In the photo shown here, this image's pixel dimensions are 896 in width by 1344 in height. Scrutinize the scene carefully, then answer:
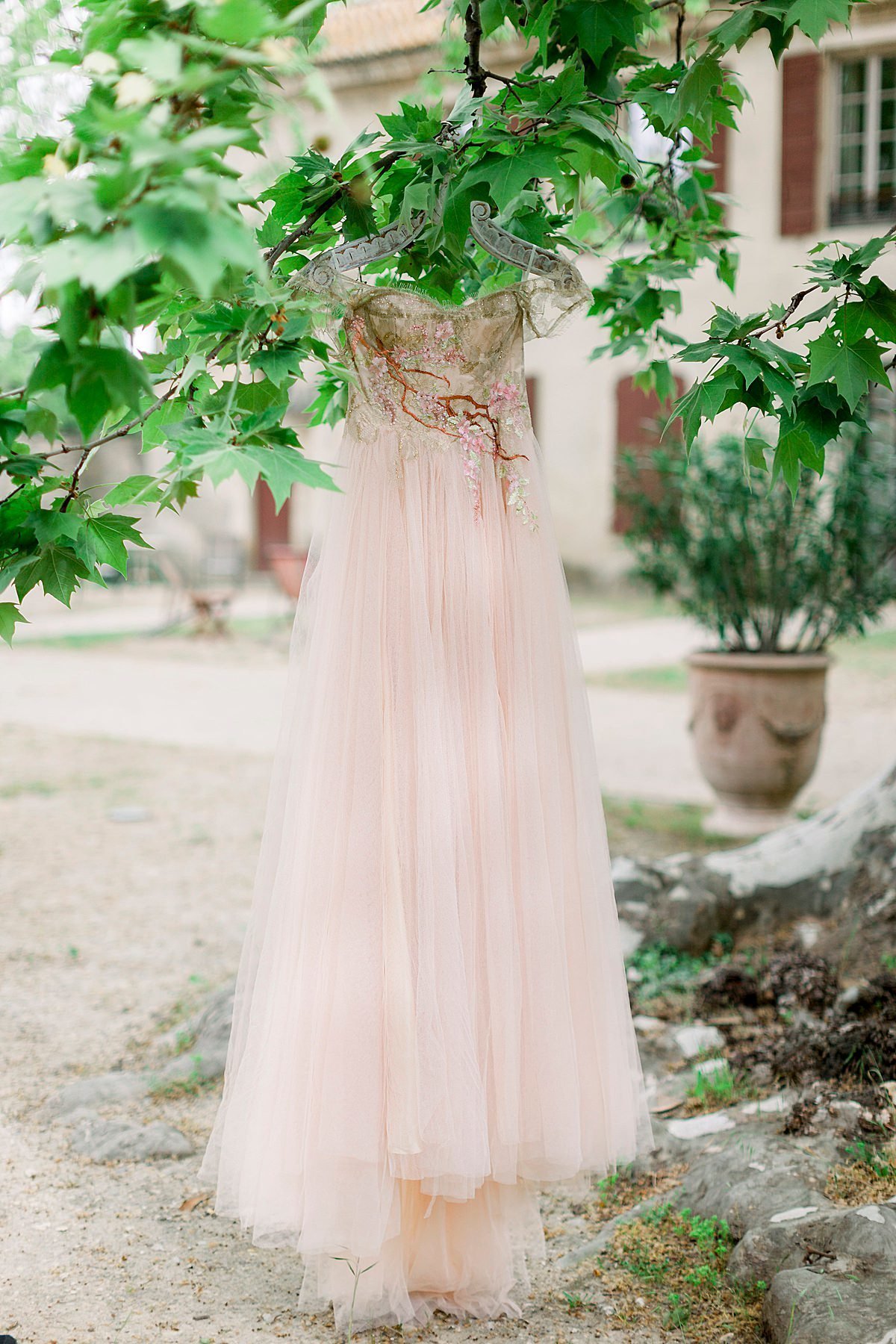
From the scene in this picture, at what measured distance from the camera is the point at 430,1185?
174 centimetres

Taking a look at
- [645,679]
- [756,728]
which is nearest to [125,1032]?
[756,728]

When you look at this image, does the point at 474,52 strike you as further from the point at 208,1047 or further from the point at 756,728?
the point at 756,728

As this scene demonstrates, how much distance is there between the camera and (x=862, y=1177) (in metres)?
2.13

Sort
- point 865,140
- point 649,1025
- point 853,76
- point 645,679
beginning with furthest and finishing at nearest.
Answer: point 865,140 < point 853,76 < point 645,679 < point 649,1025

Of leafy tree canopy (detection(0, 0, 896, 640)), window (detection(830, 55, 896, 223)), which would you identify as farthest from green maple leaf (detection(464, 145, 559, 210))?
window (detection(830, 55, 896, 223))

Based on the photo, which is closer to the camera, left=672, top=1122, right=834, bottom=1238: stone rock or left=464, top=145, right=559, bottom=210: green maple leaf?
left=464, top=145, right=559, bottom=210: green maple leaf

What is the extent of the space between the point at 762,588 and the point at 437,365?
→ 335 centimetres

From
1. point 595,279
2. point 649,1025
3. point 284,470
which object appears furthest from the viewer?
point 595,279

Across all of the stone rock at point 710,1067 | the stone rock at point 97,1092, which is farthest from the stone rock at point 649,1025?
the stone rock at point 97,1092

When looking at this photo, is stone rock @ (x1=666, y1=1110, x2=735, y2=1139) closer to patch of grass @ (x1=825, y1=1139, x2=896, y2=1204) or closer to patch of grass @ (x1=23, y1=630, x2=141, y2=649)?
patch of grass @ (x1=825, y1=1139, x2=896, y2=1204)

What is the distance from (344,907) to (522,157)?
1.20 m

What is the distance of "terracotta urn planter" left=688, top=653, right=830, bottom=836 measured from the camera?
15.3 ft

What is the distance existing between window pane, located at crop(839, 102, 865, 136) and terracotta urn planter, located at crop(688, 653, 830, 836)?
7988 mm

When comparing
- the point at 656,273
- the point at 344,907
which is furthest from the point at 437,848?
the point at 656,273
